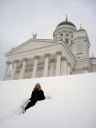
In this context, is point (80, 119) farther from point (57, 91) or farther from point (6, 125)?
point (57, 91)

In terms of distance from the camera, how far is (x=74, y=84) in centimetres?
1061

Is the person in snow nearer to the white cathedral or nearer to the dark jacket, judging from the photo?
the dark jacket

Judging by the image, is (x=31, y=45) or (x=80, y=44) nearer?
(x=31, y=45)

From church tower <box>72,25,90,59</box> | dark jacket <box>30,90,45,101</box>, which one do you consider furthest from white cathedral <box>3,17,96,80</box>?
dark jacket <box>30,90,45,101</box>

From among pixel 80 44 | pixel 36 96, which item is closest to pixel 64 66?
pixel 80 44

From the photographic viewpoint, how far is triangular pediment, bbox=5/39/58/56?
→ 35.2 meters

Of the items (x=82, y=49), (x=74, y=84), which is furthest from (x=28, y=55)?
(x=74, y=84)

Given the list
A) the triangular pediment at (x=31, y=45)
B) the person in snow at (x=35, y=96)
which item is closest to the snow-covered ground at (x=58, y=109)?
the person in snow at (x=35, y=96)

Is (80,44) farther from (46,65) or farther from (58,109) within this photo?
(58,109)

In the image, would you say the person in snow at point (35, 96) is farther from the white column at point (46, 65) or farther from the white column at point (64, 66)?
the white column at point (64, 66)

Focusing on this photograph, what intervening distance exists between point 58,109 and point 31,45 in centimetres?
3002

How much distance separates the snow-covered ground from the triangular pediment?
24.6 m

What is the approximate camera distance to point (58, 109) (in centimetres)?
783

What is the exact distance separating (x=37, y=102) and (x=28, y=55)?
1128 inches
